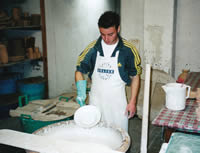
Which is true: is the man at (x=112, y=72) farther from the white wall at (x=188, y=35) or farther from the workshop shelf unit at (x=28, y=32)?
the white wall at (x=188, y=35)

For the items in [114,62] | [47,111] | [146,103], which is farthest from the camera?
[47,111]

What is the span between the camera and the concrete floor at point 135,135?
367 centimetres

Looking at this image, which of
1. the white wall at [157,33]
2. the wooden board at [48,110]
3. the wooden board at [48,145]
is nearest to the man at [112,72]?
the wooden board at [48,110]

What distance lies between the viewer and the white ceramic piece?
2.01 m

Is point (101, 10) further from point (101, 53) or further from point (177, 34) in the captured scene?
point (101, 53)

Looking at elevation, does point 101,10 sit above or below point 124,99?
above

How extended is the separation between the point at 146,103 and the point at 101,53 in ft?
4.95

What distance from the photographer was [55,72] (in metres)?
5.44

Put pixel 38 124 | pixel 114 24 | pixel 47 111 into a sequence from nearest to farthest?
pixel 114 24 < pixel 38 124 < pixel 47 111

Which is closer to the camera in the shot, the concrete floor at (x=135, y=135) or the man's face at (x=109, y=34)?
the man's face at (x=109, y=34)

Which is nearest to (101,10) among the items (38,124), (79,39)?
(79,39)

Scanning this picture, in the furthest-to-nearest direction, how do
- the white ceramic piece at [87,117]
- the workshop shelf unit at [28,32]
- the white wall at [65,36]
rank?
1. the white wall at [65,36]
2. the workshop shelf unit at [28,32]
3. the white ceramic piece at [87,117]

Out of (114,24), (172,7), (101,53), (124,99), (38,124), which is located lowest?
(38,124)

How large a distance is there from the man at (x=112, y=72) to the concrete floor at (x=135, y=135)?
0.95 meters
